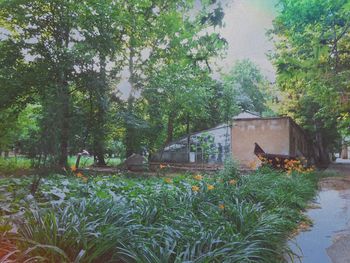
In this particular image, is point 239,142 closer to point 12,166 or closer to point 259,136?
point 259,136

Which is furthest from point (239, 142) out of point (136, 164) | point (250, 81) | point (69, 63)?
point (250, 81)

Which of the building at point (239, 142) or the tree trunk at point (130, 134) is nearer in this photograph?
the tree trunk at point (130, 134)

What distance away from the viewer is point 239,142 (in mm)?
18266

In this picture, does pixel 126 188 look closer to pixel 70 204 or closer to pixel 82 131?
pixel 70 204

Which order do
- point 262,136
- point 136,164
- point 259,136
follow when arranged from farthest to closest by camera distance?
point 259,136 → point 262,136 → point 136,164

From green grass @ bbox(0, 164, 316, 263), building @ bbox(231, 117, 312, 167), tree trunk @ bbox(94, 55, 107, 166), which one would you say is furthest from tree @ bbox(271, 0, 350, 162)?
tree trunk @ bbox(94, 55, 107, 166)

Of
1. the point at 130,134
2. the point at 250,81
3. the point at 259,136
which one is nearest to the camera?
the point at 130,134

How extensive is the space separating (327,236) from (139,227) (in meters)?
2.72

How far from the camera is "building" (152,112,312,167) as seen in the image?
17391 millimetres

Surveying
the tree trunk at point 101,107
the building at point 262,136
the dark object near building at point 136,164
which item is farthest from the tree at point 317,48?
the tree trunk at point 101,107

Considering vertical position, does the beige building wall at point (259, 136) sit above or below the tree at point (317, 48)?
below

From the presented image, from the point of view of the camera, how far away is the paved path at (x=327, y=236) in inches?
152

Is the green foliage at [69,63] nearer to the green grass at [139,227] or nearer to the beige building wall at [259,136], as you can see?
the beige building wall at [259,136]

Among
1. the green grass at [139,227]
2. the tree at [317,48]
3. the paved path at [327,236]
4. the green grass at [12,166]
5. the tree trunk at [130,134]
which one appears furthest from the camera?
the tree trunk at [130,134]
